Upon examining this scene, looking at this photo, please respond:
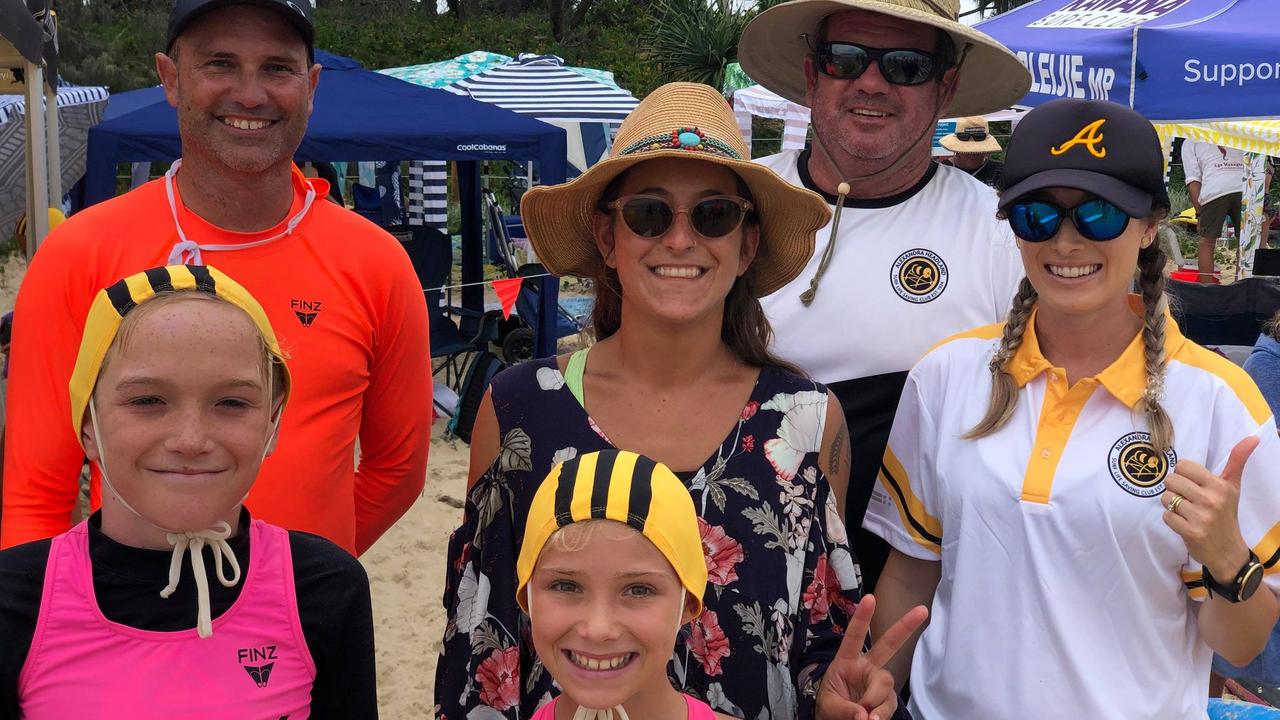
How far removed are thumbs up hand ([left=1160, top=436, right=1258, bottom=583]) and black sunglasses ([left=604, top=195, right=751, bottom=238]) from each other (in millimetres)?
884

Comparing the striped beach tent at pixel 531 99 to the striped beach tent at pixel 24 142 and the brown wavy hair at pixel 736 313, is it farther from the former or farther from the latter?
the brown wavy hair at pixel 736 313

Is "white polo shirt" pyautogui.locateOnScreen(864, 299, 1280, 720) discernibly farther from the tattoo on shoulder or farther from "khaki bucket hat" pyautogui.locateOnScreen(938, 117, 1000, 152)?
"khaki bucket hat" pyautogui.locateOnScreen(938, 117, 1000, 152)

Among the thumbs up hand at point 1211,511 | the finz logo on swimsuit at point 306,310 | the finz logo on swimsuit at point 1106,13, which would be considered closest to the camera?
the thumbs up hand at point 1211,511

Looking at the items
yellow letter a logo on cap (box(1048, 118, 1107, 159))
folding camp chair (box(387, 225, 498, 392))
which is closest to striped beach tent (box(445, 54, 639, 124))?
folding camp chair (box(387, 225, 498, 392))

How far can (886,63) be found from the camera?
2.54 m

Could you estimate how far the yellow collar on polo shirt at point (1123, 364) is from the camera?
6.56 feet

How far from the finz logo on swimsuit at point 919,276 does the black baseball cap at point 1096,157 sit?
1.38 ft

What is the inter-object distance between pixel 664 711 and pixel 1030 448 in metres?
0.88

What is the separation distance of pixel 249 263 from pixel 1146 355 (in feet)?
5.84

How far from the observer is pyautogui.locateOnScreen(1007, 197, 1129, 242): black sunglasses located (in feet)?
6.61

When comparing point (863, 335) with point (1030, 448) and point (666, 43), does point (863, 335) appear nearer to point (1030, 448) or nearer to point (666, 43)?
point (1030, 448)

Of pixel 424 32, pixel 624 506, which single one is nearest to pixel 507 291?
pixel 624 506

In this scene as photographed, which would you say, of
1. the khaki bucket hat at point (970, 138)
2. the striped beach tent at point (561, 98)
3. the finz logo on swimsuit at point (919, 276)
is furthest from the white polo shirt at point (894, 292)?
the striped beach tent at point (561, 98)

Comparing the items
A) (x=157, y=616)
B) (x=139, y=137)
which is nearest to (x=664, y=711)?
(x=157, y=616)
